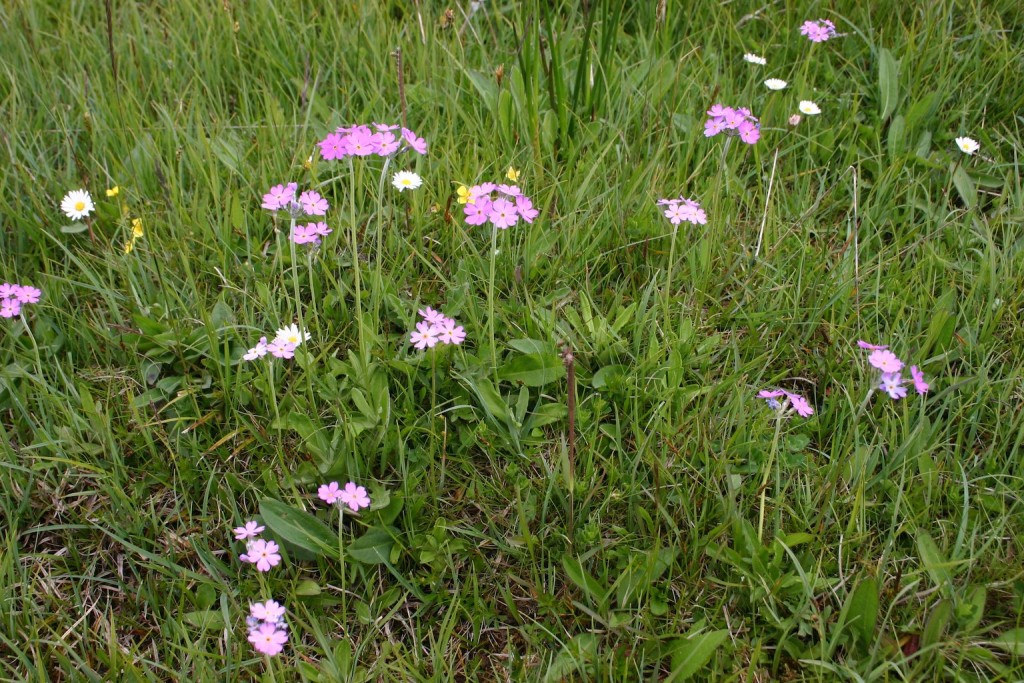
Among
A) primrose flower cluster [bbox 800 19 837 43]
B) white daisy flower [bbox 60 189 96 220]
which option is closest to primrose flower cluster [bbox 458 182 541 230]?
white daisy flower [bbox 60 189 96 220]

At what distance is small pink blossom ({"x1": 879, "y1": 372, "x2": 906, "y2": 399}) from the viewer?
5.14 ft

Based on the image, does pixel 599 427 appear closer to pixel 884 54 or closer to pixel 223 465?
pixel 223 465

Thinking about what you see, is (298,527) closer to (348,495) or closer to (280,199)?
(348,495)

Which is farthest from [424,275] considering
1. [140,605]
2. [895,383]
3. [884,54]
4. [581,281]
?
[884,54]

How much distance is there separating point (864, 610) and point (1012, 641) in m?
0.28

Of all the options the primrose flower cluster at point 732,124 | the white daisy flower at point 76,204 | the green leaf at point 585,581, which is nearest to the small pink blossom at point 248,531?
the green leaf at point 585,581

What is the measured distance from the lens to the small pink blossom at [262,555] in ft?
5.03

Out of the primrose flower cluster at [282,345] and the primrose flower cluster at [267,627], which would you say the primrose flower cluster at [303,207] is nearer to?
the primrose flower cluster at [282,345]

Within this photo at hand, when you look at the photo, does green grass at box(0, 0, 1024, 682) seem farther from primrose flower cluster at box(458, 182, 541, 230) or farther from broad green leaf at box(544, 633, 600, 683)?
primrose flower cluster at box(458, 182, 541, 230)

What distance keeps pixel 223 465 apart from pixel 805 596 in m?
1.24

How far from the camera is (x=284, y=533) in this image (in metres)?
1.61

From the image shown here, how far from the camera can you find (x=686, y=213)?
2018 mm

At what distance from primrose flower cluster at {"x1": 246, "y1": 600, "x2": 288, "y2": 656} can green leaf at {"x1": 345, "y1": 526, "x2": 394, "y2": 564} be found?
0.55 ft

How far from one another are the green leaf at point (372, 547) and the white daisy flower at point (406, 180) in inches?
33.8
